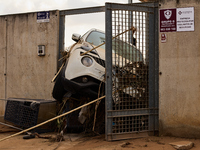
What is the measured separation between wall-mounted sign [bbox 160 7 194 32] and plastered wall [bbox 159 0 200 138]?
7 centimetres

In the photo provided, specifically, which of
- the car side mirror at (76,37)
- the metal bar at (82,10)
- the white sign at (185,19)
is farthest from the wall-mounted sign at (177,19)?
the car side mirror at (76,37)

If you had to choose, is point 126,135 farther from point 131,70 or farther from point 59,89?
point 59,89

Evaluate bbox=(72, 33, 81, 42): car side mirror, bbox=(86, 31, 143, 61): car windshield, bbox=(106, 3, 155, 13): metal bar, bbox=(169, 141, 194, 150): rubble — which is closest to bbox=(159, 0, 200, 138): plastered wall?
bbox=(106, 3, 155, 13): metal bar

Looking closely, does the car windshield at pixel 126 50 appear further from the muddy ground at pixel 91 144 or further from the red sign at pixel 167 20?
the muddy ground at pixel 91 144

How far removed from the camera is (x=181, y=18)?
5074 mm

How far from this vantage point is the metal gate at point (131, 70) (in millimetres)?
4980

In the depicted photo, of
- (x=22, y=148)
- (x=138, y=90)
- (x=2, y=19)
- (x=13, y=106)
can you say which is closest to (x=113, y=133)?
(x=138, y=90)

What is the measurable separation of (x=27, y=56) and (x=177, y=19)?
3890 mm

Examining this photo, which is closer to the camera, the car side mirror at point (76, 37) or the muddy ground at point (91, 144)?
the muddy ground at point (91, 144)

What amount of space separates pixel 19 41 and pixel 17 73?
838mm

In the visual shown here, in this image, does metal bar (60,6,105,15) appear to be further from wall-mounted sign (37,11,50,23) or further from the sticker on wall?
the sticker on wall

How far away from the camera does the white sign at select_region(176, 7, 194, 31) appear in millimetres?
5051

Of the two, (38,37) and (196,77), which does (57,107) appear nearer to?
(38,37)

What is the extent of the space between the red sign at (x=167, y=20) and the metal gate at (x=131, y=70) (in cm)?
13
